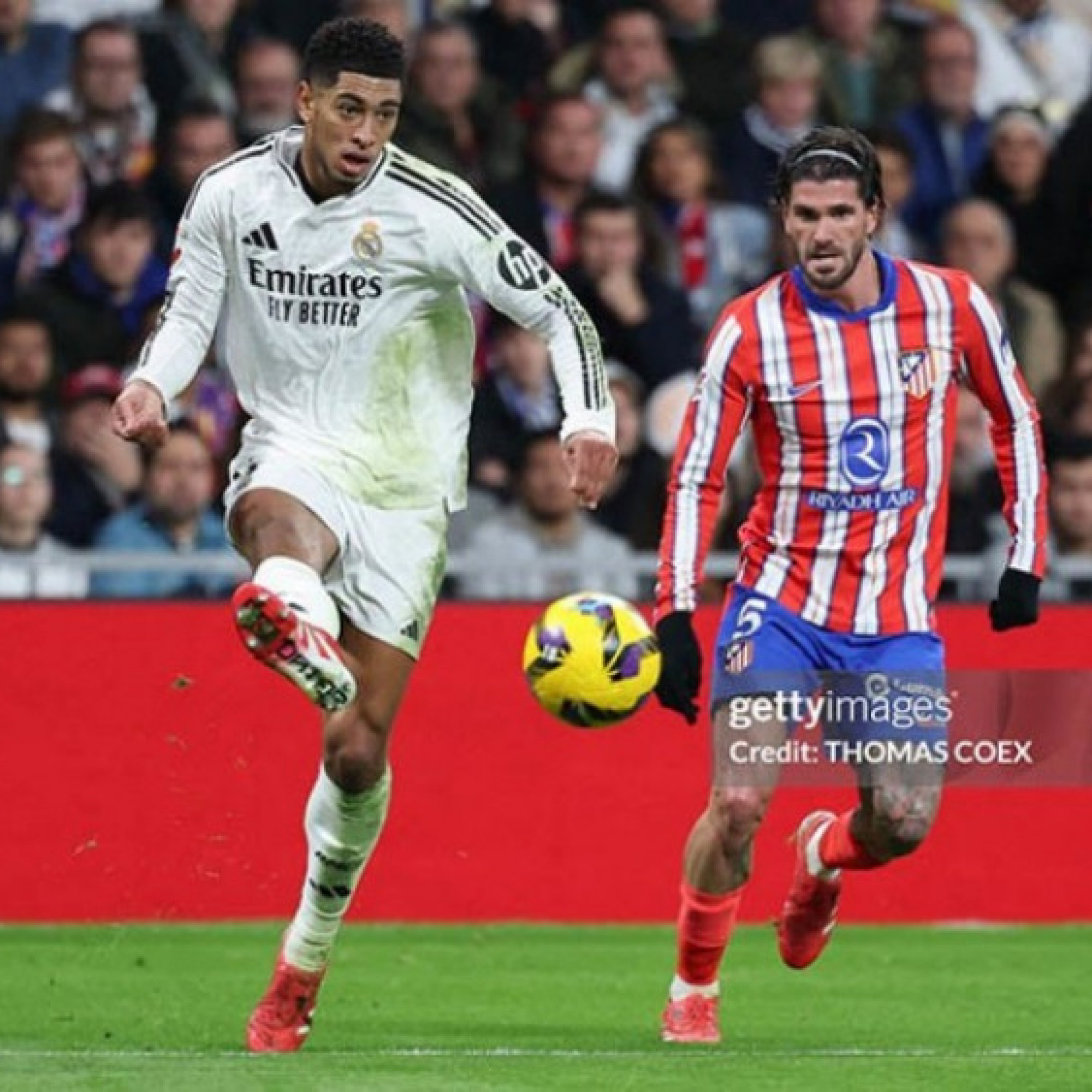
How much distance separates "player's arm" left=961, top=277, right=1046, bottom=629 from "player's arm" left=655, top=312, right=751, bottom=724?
64 cm

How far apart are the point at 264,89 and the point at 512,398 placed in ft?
5.84

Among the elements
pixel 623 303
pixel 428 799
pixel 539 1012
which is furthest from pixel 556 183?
pixel 539 1012

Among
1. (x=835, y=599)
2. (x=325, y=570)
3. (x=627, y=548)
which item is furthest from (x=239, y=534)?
(x=627, y=548)

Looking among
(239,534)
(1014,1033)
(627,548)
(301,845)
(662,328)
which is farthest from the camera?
(662,328)

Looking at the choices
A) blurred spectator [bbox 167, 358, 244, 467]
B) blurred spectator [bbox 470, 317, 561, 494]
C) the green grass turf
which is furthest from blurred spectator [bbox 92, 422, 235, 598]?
the green grass turf

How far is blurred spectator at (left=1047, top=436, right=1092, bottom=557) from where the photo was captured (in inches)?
492

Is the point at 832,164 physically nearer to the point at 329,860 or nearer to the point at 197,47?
the point at 329,860

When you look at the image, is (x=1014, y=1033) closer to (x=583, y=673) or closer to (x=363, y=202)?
(x=583, y=673)

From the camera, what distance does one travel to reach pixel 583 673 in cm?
795

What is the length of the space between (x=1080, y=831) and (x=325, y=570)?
16.0 feet

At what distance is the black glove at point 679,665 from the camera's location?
26.2 ft

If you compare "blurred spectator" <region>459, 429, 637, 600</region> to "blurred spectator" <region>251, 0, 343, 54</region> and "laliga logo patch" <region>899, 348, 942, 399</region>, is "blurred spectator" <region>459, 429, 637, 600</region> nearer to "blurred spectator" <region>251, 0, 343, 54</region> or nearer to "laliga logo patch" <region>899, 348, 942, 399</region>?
"blurred spectator" <region>251, 0, 343, 54</region>

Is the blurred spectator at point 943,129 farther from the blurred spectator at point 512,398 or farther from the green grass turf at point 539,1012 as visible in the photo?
the green grass turf at point 539,1012

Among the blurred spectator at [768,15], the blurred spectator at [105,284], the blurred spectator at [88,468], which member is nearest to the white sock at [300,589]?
the blurred spectator at [88,468]
